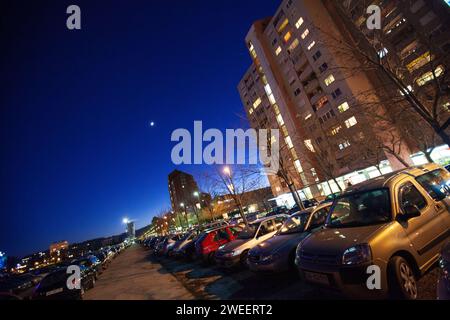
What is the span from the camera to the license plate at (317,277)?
12.9 ft

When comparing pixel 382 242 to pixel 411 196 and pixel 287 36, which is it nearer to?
pixel 411 196

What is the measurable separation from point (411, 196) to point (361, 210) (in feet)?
3.30

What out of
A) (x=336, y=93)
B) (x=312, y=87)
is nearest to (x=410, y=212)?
(x=336, y=93)

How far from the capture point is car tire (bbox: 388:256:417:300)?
11.9 ft

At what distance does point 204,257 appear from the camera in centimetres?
1059

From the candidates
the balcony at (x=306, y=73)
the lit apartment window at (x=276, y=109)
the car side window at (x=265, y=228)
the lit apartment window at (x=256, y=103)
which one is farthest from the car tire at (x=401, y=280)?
the lit apartment window at (x=256, y=103)

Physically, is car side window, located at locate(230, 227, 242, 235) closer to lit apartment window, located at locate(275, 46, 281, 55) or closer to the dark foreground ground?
the dark foreground ground

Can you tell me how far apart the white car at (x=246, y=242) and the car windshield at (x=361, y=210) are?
10.6ft

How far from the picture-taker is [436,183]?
203 inches

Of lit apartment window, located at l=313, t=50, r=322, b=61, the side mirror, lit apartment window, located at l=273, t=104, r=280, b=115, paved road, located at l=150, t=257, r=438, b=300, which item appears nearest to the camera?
the side mirror

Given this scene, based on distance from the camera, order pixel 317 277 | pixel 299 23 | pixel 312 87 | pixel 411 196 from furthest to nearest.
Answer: pixel 312 87 < pixel 299 23 < pixel 411 196 < pixel 317 277

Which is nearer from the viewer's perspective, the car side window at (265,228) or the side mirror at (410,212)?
the side mirror at (410,212)

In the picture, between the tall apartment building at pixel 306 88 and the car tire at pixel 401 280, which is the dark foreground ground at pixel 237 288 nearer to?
the car tire at pixel 401 280

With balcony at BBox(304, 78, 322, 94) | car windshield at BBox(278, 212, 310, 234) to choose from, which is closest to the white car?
car windshield at BBox(278, 212, 310, 234)
